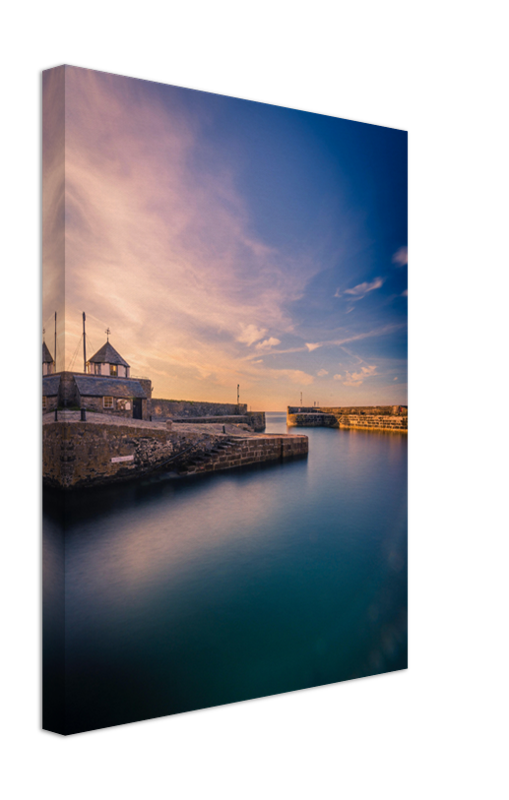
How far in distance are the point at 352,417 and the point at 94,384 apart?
287cm

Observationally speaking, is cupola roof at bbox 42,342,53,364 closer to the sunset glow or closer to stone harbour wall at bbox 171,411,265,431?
the sunset glow

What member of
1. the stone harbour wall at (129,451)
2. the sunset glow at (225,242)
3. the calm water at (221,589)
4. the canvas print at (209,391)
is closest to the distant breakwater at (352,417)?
the canvas print at (209,391)

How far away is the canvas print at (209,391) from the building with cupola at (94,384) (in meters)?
0.01

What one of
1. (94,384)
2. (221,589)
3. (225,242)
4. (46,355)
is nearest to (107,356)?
(94,384)

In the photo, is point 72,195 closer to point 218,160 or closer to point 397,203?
point 218,160

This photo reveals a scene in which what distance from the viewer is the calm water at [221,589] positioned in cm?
207

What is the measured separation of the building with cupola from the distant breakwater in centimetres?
149

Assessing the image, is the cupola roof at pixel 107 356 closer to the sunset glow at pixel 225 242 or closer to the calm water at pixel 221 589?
the sunset glow at pixel 225 242

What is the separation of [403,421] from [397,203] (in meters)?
2.11

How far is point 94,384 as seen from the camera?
2100 millimetres

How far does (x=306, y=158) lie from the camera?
2.67 metres

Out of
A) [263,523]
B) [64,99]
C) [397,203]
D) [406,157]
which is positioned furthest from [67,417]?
[406,157]

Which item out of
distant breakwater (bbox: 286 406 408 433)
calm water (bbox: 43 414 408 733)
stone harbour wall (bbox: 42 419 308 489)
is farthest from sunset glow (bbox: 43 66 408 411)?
→ calm water (bbox: 43 414 408 733)

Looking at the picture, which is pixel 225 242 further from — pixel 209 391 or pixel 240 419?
pixel 240 419
